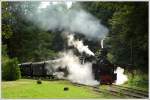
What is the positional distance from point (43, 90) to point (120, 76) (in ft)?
2.93

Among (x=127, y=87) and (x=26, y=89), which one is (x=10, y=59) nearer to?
(x=26, y=89)

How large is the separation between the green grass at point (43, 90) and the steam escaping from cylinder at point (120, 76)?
21 centimetres

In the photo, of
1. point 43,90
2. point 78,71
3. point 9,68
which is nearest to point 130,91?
point 78,71

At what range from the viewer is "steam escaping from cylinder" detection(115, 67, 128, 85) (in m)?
15.1

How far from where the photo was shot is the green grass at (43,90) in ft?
49.3

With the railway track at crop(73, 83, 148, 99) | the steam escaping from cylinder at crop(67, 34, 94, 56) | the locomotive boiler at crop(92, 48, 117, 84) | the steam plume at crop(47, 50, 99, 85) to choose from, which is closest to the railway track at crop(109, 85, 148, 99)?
the railway track at crop(73, 83, 148, 99)

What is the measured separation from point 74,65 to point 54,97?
455 mm

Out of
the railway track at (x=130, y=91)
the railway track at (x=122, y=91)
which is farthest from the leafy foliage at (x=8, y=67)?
the railway track at (x=130, y=91)

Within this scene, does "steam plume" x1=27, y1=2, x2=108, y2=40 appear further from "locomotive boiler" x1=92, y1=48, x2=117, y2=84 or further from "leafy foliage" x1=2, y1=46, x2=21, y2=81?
"leafy foliage" x1=2, y1=46, x2=21, y2=81

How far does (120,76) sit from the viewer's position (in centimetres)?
1511

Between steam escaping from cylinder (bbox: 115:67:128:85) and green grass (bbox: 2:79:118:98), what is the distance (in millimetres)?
210

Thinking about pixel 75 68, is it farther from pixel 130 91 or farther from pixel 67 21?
pixel 130 91

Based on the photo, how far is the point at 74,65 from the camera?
15.2 meters

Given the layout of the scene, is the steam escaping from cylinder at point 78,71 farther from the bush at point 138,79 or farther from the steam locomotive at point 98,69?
the bush at point 138,79
